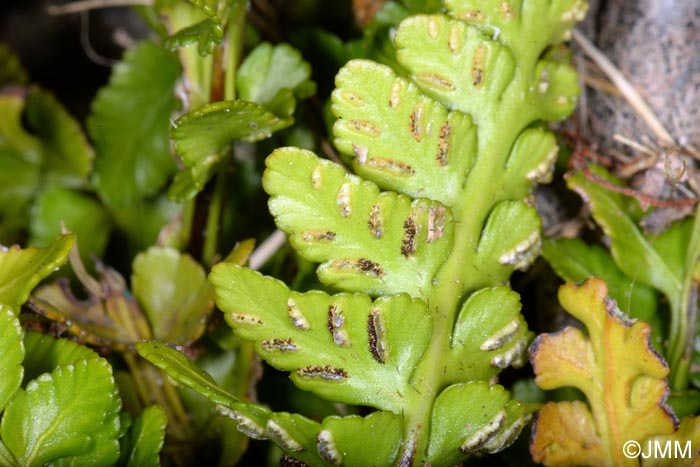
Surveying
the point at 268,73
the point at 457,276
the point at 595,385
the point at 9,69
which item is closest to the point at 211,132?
the point at 268,73

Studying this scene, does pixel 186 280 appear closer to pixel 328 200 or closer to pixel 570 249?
pixel 328 200

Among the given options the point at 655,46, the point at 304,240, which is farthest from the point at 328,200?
the point at 655,46

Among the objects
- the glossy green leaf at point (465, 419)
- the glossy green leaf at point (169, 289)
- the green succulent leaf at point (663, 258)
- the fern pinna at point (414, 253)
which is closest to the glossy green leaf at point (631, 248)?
the green succulent leaf at point (663, 258)

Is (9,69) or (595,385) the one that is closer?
(595,385)

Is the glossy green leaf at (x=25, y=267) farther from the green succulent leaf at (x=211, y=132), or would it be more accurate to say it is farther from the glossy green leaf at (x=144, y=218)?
the glossy green leaf at (x=144, y=218)

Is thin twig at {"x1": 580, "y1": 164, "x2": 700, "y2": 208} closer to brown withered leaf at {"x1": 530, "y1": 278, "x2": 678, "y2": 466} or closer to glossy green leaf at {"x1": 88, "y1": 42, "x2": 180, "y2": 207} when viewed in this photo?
brown withered leaf at {"x1": 530, "y1": 278, "x2": 678, "y2": 466}

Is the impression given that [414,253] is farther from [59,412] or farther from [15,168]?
[15,168]
